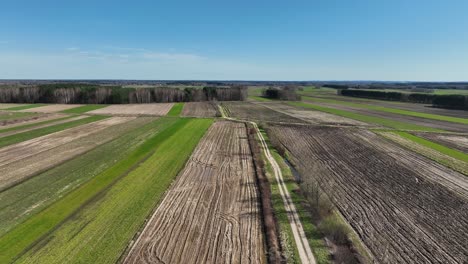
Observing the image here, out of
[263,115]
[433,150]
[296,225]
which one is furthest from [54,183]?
[263,115]

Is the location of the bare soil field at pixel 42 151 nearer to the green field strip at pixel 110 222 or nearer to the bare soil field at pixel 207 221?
the green field strip at pixel 110 222

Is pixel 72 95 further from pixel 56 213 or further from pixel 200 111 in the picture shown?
pixel 56 213

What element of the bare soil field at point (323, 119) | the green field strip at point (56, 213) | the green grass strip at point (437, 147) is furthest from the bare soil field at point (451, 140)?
the green field strip at point (56, 213)

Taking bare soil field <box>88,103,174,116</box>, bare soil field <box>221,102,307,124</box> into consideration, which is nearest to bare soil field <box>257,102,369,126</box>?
bare soil field <box>221,102,307,124</box>

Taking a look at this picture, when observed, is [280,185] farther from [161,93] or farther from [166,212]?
[161,93]

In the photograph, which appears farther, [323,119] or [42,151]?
[323,119]

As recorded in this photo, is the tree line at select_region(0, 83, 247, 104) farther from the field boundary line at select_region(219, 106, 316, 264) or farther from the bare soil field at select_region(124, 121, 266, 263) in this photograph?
the field boundary line at select_region(219, 106, 316, 264)

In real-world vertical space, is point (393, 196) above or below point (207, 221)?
below
